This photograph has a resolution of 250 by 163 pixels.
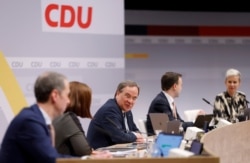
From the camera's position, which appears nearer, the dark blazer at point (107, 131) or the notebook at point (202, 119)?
the dark blazer at point (107, 131)

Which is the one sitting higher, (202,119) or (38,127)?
(38,127)

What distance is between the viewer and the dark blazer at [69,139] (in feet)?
10.7

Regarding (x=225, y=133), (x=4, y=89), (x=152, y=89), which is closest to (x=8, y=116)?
(x=4, y=89)

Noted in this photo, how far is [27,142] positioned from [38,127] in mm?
90

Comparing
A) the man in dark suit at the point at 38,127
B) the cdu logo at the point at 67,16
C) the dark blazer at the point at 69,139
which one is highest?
the cdu logo at the point at 67,16

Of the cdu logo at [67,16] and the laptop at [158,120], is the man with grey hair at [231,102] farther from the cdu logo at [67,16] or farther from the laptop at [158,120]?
the cdu logo at [67,16]

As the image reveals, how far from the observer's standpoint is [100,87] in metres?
5.76

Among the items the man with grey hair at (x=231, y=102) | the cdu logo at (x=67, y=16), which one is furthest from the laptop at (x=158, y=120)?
the cdu logo at (x=67, y=16)

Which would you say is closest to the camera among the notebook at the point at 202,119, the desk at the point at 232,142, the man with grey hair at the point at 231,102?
the desk at the point at 232,142

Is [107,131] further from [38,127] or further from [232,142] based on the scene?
[38,127]

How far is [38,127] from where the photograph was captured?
2486 mm

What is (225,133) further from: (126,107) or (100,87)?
(100,87)

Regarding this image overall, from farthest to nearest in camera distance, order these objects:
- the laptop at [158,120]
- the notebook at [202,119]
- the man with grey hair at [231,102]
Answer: the man with grey hair at [231,102] < the notebook at [202,119] < the laptop at [158,120]

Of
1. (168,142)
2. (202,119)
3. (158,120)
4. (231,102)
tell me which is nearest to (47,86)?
(168,142)
